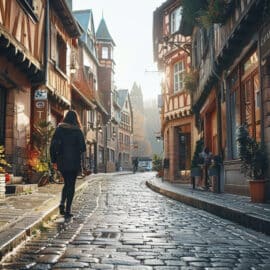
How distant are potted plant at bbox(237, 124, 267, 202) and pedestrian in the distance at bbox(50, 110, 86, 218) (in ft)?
9.59

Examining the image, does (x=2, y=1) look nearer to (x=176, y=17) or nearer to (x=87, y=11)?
(x=176, y=17)

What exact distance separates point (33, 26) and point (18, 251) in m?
9.71

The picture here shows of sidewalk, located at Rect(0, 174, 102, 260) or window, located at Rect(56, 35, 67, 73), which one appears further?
window, located at Rect(56, 35, 67, 73)

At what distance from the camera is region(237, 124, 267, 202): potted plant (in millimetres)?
7812

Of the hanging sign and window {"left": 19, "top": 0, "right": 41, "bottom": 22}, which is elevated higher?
window {"left": 19, "top": 0, "right": 41, "bottom": 22}

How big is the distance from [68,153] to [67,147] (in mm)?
90

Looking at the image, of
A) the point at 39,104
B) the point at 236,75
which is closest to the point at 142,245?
the point at 236,75

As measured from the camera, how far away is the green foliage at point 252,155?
309 inches

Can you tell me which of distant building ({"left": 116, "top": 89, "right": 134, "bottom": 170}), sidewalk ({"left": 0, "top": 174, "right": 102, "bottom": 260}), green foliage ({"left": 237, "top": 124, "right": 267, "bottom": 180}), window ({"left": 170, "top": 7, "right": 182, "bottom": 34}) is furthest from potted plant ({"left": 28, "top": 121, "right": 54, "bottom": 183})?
distant building ({"left": 116, "top": 89, "right": 134, "bottom": 170})

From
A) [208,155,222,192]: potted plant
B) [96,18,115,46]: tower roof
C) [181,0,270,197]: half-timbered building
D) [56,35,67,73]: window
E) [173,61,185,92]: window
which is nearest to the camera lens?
[181,0,270,197]: half-timbered building

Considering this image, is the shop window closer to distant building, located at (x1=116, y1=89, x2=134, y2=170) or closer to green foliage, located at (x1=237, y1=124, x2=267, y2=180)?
green foliage, located at (x1=237, y1=124, x2=267, y2=180)

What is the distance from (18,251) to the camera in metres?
4.08

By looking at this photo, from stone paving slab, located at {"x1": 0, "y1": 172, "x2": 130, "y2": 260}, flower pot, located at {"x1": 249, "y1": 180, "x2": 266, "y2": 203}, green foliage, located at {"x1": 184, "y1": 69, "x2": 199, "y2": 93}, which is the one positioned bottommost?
stone paving slab, located at {"x1": 0, "y1": 172, "x2": 130, "y2": 260}

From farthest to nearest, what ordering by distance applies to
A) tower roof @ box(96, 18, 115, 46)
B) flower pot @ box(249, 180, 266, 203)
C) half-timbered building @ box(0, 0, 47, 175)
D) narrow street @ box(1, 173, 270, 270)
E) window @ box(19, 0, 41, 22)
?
1. tower roof @ box(96, 18, 115, 46)
2. window @ box(19, 0, 41, 22)
3. half-timbered building @ box(0, 0, 47, 175)
4. flower pot @ box(249, 180, 266, 203)
5. narrow street @ box(1, 173, 270, 270)
